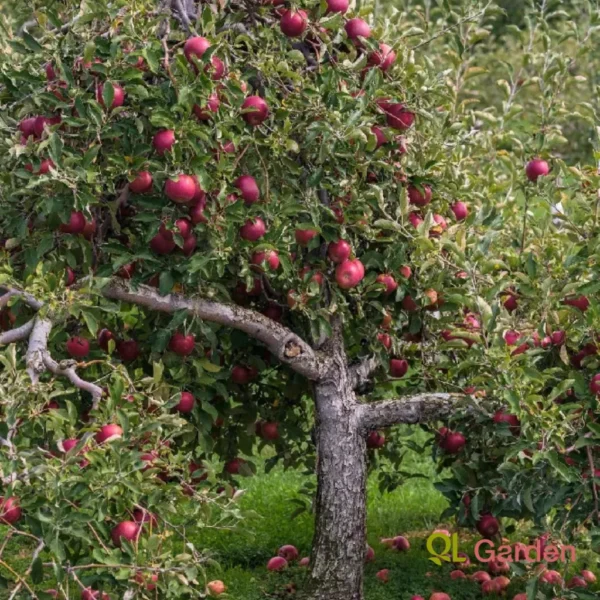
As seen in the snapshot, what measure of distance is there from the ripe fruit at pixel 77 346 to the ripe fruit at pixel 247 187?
75 centimetres

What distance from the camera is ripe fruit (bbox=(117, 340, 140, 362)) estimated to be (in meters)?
4.07

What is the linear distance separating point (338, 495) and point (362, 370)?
0.50m

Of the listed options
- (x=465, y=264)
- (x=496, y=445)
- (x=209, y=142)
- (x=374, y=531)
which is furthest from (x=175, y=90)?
(x=374, y=531)

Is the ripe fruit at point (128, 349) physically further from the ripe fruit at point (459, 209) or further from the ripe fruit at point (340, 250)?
the ripe fruit at point (459, 209)

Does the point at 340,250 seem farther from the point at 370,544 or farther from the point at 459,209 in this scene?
the point at 370,544

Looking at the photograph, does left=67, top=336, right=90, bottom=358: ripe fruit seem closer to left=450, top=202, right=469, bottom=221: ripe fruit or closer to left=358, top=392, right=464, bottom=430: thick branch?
left=358, top=392, right=464, bottom=430: thick branch

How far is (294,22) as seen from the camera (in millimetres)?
3631

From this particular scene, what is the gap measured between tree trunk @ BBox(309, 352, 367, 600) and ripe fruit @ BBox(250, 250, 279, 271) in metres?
0.62

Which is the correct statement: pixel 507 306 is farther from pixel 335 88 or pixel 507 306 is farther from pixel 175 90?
pixel 175 90

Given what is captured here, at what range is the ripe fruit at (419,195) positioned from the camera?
396 centimetres

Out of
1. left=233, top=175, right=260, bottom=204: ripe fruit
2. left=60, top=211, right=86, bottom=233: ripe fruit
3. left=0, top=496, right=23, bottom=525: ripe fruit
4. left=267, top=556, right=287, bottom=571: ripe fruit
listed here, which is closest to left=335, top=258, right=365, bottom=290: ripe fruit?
left=233, top=175, right=260, bottom=204: ripe fruit

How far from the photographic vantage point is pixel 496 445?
3992mm

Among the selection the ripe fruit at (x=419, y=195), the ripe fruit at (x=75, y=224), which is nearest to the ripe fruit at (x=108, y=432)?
the ripe fruit at (x=75, y=224)

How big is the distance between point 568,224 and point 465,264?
1.71ft
